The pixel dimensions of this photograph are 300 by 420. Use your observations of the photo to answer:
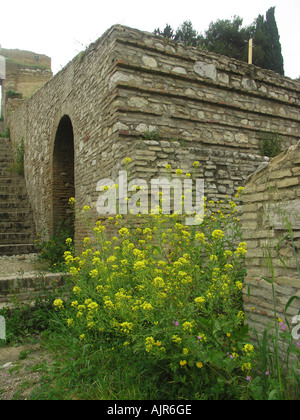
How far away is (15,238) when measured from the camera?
26.3ft

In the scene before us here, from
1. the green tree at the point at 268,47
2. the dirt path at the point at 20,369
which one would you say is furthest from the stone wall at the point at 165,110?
the green tree at the point at 268,47

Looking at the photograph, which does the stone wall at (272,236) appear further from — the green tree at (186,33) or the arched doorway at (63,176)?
the green tree at (186,33)

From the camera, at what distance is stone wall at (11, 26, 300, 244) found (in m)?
4.77

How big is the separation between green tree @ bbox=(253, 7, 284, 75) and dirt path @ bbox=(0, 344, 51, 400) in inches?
636

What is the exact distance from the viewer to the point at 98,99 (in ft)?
17.7

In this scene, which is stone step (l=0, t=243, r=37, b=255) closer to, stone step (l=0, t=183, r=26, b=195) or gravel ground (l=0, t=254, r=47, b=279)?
gravel ground (l=0, t=254, r=47, b=279)

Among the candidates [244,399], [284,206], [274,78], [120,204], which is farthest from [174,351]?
[274,78]

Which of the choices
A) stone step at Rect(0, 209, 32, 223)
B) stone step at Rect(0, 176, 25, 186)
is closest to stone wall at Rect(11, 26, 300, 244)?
stone step at Rect(0, 209, 32, 223)

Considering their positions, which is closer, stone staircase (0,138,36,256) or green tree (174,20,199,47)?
stone staircase (0,138,36,256)

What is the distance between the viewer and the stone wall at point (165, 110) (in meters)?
4.77

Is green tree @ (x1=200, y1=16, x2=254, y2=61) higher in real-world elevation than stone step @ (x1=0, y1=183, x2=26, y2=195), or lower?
higher

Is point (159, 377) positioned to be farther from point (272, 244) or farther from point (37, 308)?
point (37, 308)

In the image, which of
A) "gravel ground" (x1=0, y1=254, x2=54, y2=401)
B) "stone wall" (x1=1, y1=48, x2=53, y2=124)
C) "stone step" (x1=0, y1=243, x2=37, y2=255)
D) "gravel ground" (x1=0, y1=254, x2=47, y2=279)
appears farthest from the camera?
"stone wall" (x1=1, y1=48, x2=53, y2=124)

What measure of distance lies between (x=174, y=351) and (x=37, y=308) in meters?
2.26
